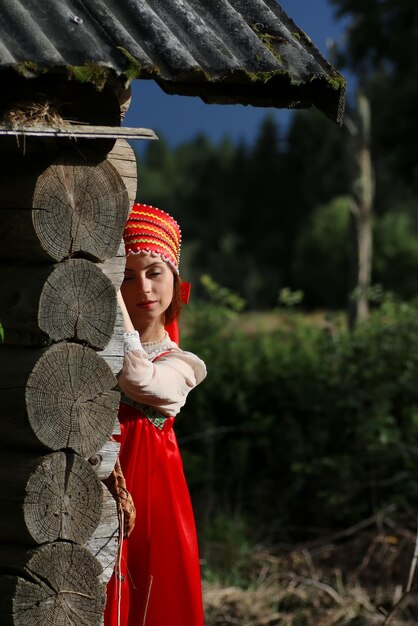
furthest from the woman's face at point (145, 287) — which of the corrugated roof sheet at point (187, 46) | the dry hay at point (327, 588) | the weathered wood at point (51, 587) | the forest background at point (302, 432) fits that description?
the forest background at point (302, 432)

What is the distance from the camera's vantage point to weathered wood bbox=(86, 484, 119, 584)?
12.6 feet

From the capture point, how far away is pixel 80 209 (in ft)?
11.7

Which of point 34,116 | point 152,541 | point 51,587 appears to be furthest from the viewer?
point 152,541

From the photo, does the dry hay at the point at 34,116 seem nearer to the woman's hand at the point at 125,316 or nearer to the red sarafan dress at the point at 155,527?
the woman's hand at the point at 125,316

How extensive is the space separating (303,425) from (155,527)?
5065 mm

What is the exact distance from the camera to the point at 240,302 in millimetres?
9398

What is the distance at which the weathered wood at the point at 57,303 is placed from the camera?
11.4 ft

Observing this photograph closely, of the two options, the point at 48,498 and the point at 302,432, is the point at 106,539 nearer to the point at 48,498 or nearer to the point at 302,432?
the point at 48,498

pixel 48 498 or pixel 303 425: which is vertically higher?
pixel 303 425

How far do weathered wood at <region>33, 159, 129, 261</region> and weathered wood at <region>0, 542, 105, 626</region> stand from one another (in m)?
1.01

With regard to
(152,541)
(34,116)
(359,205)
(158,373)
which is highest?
(359,205)

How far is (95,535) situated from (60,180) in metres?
1.27

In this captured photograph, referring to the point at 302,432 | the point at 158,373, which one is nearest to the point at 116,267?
the point at 158,373

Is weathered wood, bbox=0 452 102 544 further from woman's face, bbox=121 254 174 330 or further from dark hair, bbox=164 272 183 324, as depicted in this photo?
dark hair, bbox=164 272 183 324
